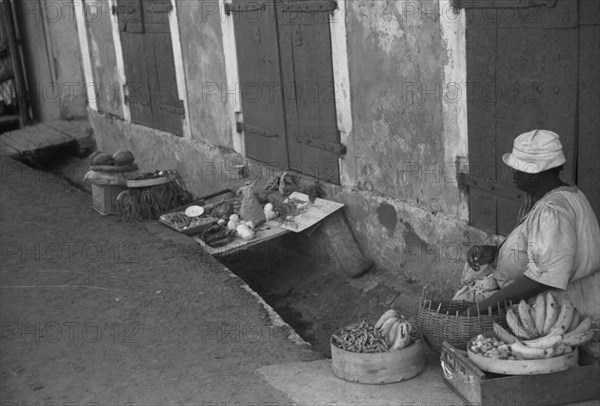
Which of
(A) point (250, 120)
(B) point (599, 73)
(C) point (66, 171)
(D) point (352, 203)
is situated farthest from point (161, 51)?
(B) point (599, 73)

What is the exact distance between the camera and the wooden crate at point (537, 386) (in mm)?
4523

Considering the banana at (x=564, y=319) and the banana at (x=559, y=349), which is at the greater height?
the banana at (x=564, y=319)

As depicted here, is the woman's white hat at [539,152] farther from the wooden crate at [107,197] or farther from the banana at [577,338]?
the wooden crate at [107,197]

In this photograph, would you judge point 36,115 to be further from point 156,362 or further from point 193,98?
point 156,362

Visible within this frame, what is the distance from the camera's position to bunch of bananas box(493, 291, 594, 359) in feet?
14.8

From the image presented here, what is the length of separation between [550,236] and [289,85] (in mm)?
4259

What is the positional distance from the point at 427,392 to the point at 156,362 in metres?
1.89

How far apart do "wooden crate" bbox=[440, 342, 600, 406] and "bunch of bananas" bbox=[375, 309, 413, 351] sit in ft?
1.74

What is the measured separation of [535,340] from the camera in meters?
4.57

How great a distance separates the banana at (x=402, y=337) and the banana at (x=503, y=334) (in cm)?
59

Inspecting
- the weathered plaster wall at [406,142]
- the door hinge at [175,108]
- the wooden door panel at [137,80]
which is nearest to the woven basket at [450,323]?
the weathered plaster wall at [406,142]

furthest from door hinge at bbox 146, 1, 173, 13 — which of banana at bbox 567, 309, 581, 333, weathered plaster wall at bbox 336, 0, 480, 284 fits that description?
banana at bbox 567, 309, 581, 333

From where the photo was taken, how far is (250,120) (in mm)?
9328

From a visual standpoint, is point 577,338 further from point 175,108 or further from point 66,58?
point 66,58
